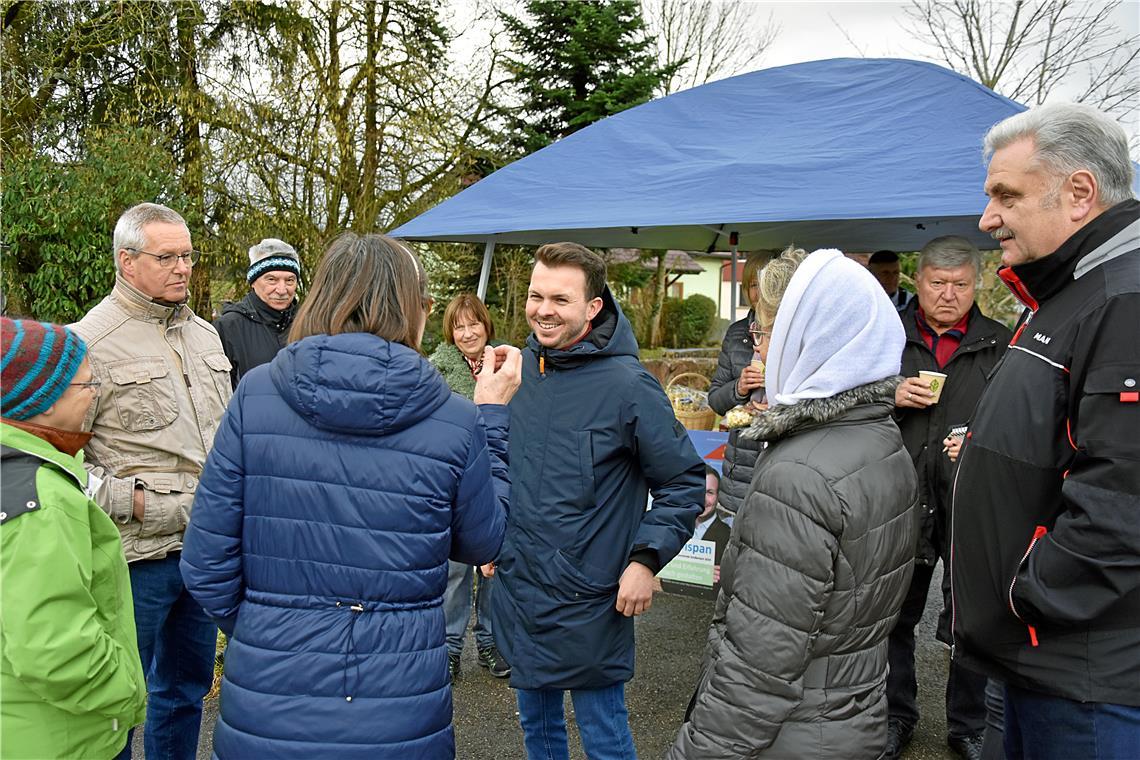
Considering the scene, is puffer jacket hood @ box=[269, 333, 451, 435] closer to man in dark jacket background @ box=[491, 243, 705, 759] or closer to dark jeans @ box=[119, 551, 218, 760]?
man in dark jacket background @ box=[491, 243, 705, 759]

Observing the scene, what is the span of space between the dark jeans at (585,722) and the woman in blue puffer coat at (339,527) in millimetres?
816

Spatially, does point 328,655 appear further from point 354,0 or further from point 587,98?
point 587,98

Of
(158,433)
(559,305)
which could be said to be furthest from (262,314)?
(559,305)

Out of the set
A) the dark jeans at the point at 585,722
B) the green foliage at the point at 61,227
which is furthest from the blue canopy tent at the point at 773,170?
the green foliage at the point at 61,227

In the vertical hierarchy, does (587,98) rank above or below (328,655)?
above

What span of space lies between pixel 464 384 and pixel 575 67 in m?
14.0

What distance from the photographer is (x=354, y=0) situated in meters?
11.2

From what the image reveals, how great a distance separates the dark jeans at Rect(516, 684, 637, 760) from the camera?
261 cm

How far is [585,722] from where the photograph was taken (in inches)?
104

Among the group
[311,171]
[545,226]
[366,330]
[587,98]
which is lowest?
[366,330]

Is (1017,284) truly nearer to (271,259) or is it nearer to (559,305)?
(559,305)

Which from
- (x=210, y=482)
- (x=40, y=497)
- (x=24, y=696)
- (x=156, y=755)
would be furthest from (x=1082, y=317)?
(x=156, y=755)

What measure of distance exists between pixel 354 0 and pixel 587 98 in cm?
637

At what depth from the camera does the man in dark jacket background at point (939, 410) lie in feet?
11.0
